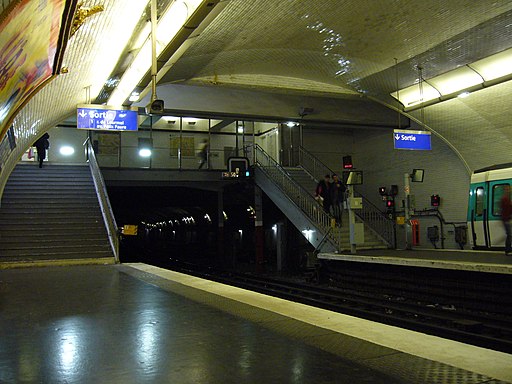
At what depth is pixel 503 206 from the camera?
34.9 feet

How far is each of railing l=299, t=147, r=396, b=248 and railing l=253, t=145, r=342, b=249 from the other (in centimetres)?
175

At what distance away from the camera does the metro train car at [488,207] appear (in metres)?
12.4

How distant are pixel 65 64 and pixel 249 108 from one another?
855cm

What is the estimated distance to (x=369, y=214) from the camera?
1817 centimetres

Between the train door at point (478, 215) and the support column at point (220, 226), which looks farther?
the support column at point (220, 226)

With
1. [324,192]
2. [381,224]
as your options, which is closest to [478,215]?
[324,192]

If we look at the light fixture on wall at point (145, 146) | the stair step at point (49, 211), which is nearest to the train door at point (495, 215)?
the stair step at point (49, 211)

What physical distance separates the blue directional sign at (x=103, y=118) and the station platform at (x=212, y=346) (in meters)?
5.19

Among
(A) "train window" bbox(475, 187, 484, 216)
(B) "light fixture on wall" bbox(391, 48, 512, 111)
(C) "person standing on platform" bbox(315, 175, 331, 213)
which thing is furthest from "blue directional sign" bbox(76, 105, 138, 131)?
(A) "train window" bbox(475, 187, 484, 216)

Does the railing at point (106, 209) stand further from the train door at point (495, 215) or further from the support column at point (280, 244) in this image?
the train door at point (495, 215)

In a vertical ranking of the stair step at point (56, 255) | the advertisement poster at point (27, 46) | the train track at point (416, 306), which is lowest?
the train track at point (416, 306)

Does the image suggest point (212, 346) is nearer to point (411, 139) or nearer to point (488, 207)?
point (488, 207)

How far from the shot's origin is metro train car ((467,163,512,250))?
12359 mm

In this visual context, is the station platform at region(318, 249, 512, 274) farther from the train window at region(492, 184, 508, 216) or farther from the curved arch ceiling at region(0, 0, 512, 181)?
the curved arch ceiling at region(0, 0, 512, 181)
